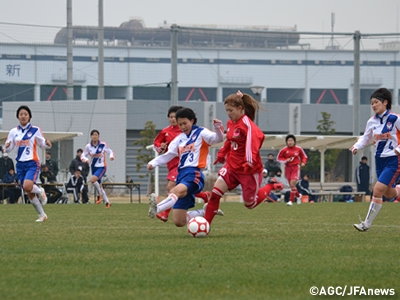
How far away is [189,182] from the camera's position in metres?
9.77

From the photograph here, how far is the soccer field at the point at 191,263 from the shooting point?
537cm

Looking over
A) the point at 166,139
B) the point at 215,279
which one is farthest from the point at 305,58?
the point at 215,279

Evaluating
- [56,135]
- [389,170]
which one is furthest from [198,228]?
[56,135]

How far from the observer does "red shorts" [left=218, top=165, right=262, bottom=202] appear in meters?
9.77

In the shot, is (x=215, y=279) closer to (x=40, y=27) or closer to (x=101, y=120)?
(x=40, y=27)

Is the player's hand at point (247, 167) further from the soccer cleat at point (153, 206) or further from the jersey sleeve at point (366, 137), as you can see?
the jersey sleeve at point (366, 137)

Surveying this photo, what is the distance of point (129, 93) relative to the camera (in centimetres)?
2956

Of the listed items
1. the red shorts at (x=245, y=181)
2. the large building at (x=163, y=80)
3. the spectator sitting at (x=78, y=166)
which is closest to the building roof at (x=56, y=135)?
the spectator sitting at (x=78, y=166)

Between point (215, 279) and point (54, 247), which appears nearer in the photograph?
point (215, 279)

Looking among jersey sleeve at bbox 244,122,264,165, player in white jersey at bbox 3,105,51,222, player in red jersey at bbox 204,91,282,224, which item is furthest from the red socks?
player in white jersey at bbox 3,105,51,222

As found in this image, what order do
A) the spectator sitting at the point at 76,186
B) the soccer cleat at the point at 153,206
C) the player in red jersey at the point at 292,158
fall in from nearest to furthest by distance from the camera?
the soccer cleat at the point at 153,206 < the player in red jersey at the point at 292,158 < the spectator sitting at the point at 76,186

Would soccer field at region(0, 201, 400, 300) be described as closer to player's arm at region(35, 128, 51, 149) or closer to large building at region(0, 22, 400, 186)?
player's arm at region(35, 128, 51, 149)

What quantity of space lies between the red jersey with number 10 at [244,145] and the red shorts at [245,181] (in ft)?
0.21

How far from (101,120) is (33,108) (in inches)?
109
